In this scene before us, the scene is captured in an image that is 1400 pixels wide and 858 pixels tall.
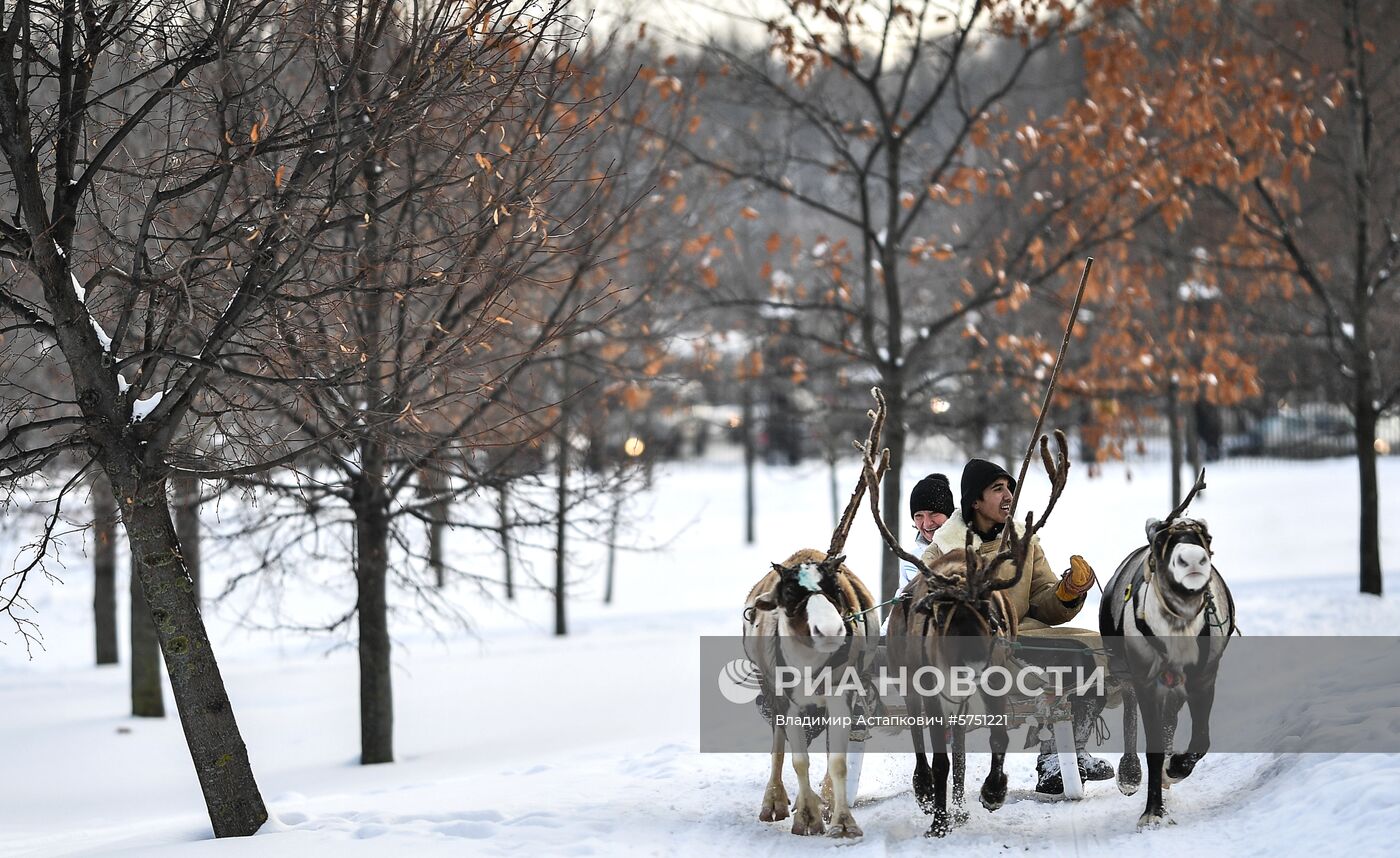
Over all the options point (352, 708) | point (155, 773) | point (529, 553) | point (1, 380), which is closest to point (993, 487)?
point (1, 380)

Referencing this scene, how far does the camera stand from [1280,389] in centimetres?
1944

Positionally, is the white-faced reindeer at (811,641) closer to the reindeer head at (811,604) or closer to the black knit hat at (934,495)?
the reindeer head at (811,604)

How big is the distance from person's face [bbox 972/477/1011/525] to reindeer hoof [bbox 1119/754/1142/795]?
1364 millimetres

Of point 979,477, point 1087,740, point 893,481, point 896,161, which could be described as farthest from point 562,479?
point 1087,740

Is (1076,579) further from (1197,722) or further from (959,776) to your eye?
(959,776)

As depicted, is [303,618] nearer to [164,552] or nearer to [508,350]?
[508,350]

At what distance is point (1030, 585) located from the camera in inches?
263

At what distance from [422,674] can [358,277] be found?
31.2 ft

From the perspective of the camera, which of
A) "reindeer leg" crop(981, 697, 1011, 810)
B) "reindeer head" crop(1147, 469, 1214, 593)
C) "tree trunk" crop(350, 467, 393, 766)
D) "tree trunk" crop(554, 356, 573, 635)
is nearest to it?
"reindeer head" crop(1147, 469, 1214, 593)

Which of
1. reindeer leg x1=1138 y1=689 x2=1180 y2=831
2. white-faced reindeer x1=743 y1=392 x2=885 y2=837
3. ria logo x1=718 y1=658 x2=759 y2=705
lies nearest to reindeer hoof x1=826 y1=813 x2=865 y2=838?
white-faced reindeer x1=743 y1=392 x2=885 y2=837

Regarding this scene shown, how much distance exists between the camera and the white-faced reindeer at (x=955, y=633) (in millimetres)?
5824

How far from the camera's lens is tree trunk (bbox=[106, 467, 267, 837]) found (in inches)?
246

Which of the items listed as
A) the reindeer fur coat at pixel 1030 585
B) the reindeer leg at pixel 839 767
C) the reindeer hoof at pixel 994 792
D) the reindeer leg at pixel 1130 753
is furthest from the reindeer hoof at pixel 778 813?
the reindeer leg at pixel 1130 753

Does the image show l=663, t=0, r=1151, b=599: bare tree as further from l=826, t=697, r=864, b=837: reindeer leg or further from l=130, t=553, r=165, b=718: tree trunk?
l=130, t=553, r=165, b=718: tree trunk
